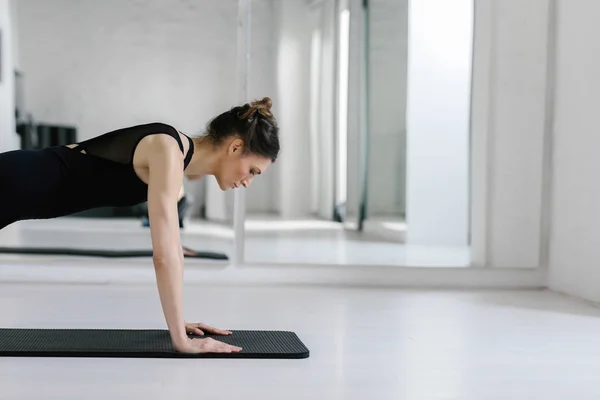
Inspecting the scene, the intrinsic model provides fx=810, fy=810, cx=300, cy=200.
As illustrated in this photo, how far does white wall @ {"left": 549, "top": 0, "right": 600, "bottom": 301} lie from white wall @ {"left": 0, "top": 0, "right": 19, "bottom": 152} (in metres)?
3.33

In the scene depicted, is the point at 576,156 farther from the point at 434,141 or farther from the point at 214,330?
the point at 214,330

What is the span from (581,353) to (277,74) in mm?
2695

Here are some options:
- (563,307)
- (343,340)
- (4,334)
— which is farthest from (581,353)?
(4,334)

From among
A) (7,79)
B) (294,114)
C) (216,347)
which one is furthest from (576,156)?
(7,79)

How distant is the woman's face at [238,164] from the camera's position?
8.63 feet

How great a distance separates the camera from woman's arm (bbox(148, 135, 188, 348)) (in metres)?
2.44

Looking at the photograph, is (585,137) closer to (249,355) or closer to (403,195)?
(403,195)

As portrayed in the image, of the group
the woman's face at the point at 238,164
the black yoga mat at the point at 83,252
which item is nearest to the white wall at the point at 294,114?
the black yoga mat at the point at 83,252

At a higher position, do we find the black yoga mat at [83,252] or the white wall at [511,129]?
the white wall at [511,129]

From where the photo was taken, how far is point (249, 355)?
2648mm

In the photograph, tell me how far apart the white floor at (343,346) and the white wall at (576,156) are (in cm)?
18

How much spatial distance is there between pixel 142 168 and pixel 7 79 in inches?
118

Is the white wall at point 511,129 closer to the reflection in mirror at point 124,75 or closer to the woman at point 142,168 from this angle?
the reflection in mirror at point 124,75

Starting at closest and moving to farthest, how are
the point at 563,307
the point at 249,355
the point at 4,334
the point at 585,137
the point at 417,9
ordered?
the point at 249,355, the point at 4,334, the point at 563,307, the point at 585,137, the point at 417,9
